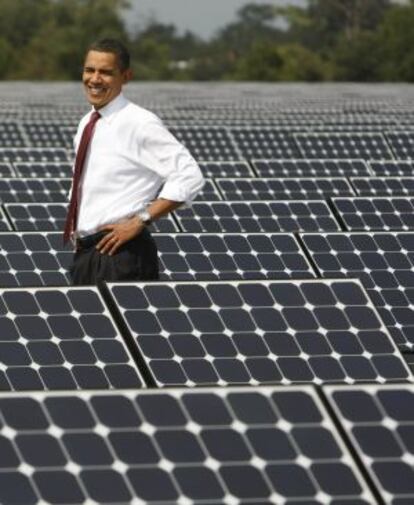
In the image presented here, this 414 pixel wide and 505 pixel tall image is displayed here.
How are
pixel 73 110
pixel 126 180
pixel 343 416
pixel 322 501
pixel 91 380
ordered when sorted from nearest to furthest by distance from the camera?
pixel 322 501 < pixel 343 416 < pixel 91 380 < pixel 126 180 < pixel 73 110

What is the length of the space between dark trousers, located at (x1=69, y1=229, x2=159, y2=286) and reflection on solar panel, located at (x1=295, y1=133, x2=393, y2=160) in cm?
1714

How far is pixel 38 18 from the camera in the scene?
528ft

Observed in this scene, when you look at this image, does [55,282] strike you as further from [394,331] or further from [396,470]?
[396,470]

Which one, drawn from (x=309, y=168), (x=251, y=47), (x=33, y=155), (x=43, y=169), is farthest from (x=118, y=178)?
(x=251, y=47)

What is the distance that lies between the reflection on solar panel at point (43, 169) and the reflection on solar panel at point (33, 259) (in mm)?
8652

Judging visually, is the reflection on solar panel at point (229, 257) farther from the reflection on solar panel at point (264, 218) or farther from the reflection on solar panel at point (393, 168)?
the reflection on solar panel at point (393, 168)

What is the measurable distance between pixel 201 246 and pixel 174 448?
22.1 ft

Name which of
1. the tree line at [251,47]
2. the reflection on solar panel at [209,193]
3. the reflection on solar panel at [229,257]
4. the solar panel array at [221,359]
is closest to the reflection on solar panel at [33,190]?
the solar panel array at [221,359]

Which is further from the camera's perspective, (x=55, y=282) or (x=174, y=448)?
(x=55, y=282)

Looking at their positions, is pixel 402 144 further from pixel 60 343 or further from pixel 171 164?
pixel 60 343

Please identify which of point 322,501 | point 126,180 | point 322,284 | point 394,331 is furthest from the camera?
point 394,331

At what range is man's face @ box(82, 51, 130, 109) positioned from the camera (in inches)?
432

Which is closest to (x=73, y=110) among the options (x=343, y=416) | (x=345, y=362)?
(x=345, y=362)

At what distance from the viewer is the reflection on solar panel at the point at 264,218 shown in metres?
15.5
